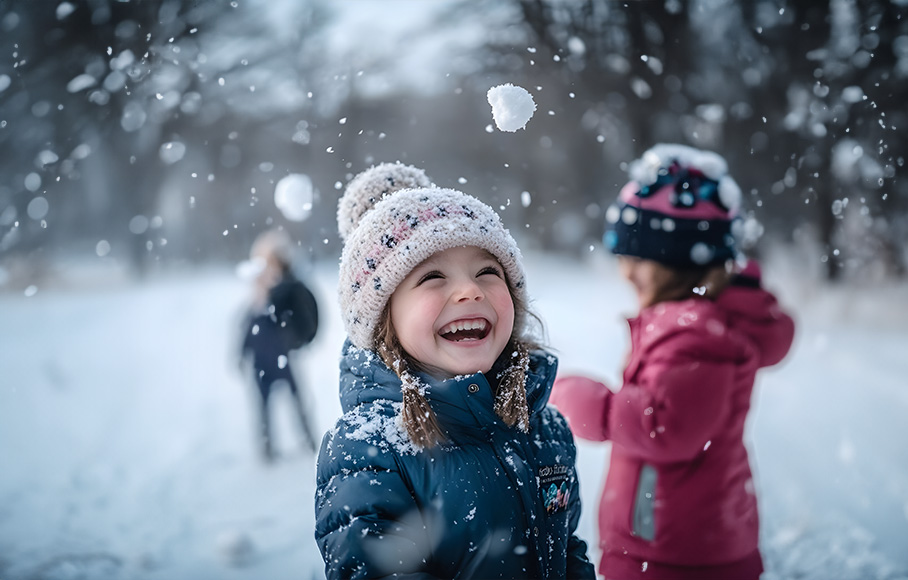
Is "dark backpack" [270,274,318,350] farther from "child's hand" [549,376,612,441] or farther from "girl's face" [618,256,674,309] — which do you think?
"girl's face" [618,256,674,309]

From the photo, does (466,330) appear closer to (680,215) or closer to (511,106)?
(511,106)

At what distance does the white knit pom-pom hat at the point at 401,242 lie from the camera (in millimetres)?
1077

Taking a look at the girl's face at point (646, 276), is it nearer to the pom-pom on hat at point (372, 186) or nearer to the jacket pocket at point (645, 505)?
the jacket pocket at point (645, 505)

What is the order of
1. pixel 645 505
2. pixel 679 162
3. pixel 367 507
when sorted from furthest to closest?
pixel 679 162 → pixel 645 505 → pixel 367 507

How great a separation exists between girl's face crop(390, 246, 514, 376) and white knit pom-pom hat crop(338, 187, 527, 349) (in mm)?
26

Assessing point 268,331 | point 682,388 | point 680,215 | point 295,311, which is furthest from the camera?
point 268,331

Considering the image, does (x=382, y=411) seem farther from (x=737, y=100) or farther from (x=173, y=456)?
(x=737, y=100)

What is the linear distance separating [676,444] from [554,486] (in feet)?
1.67

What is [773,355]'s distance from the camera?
1858mm

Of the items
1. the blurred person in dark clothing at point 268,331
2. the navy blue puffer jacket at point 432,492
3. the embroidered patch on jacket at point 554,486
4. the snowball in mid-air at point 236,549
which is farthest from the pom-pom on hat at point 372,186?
the snowball in mid-air at point 236,549

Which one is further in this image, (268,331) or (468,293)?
(268,331)

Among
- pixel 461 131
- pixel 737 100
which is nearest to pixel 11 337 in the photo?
pixel 461 131

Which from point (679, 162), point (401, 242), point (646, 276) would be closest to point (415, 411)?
point (401, 242)

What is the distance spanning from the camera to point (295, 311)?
102 inches
